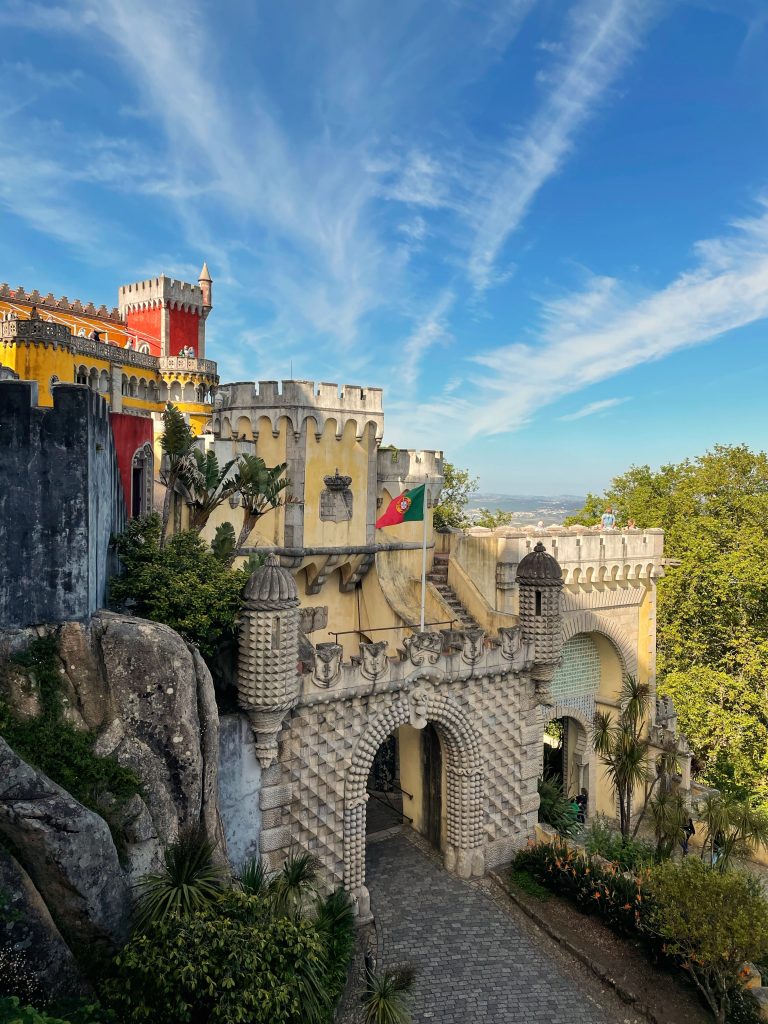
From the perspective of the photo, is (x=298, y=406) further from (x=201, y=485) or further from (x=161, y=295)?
(x=161, y=295)

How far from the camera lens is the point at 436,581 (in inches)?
1028

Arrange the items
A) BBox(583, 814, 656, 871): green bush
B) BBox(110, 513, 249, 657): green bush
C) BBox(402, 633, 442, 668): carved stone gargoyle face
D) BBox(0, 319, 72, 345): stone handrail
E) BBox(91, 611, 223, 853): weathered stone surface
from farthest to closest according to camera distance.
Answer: BBox(0, 319, 72, 345): stone handrail → BBox(583, 814, 656, 871): green bush → BBox(402, 633, 442, 668): carved stone gargoyle face → BBox(110, 513, 249, 657): green bush → BBox(91, 611, 223, 853): weathered stone surface

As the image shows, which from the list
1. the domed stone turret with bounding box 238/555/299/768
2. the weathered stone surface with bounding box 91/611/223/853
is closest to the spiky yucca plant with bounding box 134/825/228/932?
the weathered stone surface with bounding box 91/611/223/853

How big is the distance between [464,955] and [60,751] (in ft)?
37.5

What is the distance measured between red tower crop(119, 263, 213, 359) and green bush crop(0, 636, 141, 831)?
44.7m

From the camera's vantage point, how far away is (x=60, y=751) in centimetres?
1112

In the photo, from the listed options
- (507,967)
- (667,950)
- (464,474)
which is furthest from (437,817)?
(464,474)

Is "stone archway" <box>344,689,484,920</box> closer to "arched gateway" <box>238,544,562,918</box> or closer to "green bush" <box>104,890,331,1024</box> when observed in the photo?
"arched gateway" <box>238,544,562,918</box>

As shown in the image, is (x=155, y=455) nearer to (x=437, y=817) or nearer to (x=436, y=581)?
(x=436, y=581)

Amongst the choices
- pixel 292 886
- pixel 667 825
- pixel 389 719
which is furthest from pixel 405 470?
pixel 292 886

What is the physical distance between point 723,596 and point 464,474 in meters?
22.5

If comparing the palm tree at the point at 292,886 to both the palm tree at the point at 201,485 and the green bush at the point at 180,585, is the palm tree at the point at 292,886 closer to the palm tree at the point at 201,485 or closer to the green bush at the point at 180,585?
the green bush at the point at 180,585

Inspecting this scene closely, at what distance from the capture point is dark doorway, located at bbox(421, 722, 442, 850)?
21.4 m

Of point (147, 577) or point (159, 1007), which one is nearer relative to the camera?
point (159, 1007)
